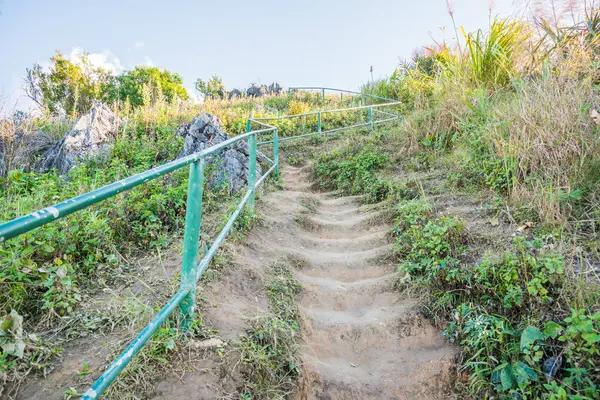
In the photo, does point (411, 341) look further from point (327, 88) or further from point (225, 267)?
point (327, 88)

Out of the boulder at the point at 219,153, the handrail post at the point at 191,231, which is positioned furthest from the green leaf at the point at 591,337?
the boulder at the point at 219,153

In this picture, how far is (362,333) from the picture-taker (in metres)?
3.16

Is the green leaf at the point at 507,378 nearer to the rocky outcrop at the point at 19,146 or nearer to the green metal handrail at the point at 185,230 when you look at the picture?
the green metal handrail at the point at 185,230

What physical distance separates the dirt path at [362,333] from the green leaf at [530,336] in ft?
1.82

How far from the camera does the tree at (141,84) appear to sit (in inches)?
1319

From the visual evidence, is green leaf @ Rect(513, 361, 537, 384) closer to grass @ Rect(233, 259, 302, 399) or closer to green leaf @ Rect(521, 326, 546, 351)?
green leaf @ Rect(521, 326, 546, 351)

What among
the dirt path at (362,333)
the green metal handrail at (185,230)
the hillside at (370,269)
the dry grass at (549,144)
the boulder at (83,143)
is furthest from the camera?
the boulder at (83,143)

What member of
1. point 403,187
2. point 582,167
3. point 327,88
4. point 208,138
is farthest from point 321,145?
point 327,88

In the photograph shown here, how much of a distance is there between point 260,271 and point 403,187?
2730mm

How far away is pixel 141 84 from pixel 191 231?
3632cm

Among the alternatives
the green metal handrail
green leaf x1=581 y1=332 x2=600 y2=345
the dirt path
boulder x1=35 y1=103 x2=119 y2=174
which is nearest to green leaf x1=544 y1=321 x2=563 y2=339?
green leaf x1=581 y1=332 x2=600 y2=345

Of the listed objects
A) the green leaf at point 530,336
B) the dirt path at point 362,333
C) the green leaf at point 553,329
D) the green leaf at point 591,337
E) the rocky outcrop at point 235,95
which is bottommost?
the dirt path at point 362,333

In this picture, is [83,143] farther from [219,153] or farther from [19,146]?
[219,153]

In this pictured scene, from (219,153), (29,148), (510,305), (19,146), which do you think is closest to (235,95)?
(29,148)
